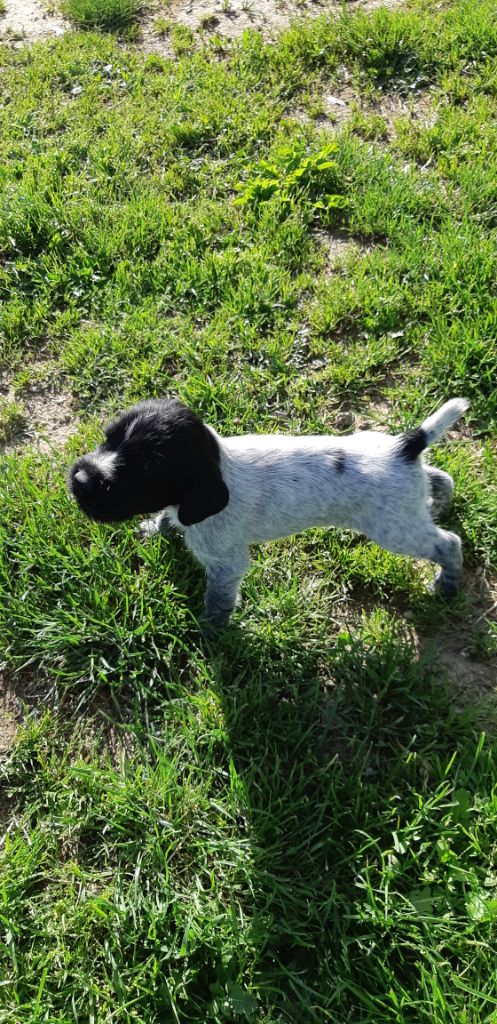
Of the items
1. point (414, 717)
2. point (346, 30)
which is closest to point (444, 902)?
point (414, 717)

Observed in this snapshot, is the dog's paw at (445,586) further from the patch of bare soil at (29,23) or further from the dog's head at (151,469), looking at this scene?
the patch of bare soil at (29,23)

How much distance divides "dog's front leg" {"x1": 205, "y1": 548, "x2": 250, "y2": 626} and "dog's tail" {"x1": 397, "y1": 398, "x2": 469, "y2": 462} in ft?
2.69

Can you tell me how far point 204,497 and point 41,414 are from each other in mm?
1933

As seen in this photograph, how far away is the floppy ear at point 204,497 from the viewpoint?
2.57 meters

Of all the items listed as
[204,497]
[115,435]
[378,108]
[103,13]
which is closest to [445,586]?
[204,497]

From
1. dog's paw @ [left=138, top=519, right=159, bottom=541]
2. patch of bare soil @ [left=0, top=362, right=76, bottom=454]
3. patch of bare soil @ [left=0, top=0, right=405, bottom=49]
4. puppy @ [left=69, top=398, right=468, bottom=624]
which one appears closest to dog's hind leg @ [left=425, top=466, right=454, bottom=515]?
puppy @ [left=69, top=398, right=468, bottom=624]

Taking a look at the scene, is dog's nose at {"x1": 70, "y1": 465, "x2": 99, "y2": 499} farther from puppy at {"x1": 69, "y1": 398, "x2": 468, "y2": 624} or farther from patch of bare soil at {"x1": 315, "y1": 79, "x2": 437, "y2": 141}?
patch of bare soil at {"x1": 315, "y1": 79, "x2": 437, "y2": 141}

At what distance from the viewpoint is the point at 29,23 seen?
6574 mm

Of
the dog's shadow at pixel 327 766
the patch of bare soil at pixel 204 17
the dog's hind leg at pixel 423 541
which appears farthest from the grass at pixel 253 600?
the patch of bare soil at pixel 204 17

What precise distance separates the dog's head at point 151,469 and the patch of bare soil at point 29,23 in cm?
570

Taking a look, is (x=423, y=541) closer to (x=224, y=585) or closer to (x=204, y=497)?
(x=224, y=585)

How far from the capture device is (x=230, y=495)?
2.93m

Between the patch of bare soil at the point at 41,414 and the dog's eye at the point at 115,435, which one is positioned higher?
the dog's eye at the point at 115,435

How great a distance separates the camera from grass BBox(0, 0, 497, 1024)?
2432 mm
